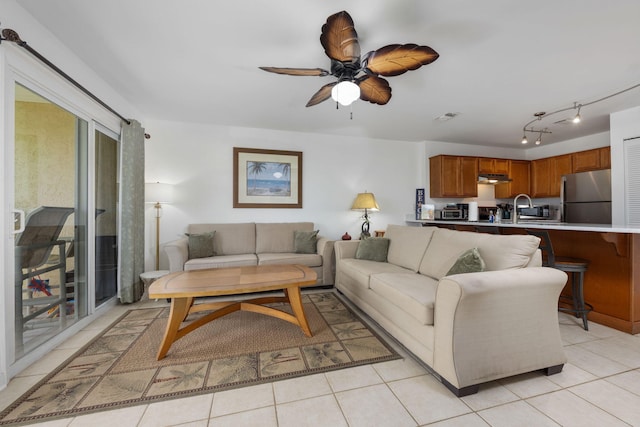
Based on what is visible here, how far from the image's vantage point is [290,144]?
4.43 m

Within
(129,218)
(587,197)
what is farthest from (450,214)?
(129,218)

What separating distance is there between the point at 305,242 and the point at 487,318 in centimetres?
→ 258

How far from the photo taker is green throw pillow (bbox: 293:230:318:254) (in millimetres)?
3783

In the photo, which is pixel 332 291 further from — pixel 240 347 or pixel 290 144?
pixel 290 144

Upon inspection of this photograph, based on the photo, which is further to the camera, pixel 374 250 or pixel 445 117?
pixel 445 117

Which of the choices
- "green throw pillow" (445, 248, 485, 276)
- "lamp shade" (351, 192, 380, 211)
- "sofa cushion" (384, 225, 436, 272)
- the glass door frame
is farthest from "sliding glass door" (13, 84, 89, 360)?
"lamp shade" (351, 192, 380, 211)

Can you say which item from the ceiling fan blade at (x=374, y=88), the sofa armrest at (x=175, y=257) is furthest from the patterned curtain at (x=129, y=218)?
the ceiling fan blade at (x=374, y=88)

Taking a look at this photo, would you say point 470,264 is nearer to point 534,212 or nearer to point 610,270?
point 610,270

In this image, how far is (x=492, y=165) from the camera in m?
5.12

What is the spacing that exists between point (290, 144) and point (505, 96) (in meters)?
3.03

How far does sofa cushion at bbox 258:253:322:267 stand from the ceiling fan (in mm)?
2133

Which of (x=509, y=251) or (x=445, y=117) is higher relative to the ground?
(x=445, y=117)

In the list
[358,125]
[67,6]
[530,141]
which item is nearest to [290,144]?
[358,125]

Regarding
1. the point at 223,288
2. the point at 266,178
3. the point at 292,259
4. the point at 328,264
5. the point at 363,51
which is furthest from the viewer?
the point at 266,178
